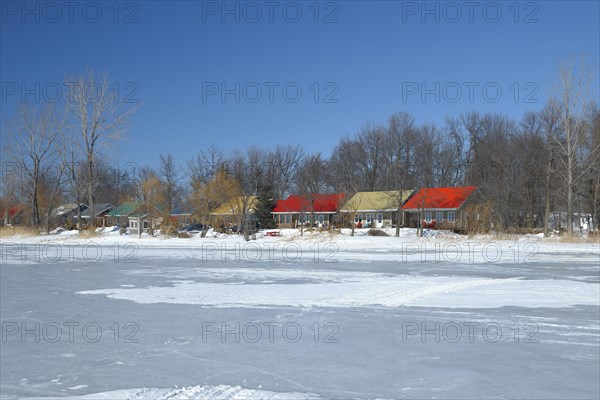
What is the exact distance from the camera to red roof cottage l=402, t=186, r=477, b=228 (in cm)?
5470

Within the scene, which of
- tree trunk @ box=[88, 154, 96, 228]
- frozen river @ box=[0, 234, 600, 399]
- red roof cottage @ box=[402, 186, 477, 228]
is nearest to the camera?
frozen river @ box=[0, 234, 600, 399]

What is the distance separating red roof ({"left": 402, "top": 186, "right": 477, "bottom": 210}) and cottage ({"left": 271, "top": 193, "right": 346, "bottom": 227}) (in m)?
8.78

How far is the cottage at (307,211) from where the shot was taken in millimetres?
62188

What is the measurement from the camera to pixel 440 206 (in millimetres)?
55906

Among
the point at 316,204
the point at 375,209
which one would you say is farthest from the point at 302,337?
the point at 316,204

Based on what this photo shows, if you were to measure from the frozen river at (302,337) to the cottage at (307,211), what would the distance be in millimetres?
48022

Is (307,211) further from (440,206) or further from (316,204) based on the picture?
(440,206)

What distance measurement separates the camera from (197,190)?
41.3 meters

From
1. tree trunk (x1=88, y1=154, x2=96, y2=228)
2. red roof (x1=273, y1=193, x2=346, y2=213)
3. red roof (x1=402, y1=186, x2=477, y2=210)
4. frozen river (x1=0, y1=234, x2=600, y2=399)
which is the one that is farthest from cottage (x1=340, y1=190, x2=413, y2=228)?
frozen river (x1=0, y1=234, x2=600, y2=399)

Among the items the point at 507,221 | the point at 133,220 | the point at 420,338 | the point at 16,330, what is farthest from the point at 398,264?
the point at 133,220

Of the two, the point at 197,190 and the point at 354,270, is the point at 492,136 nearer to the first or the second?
the point at 197,190

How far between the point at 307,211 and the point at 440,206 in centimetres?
1547

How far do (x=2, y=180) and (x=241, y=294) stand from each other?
1895 inches

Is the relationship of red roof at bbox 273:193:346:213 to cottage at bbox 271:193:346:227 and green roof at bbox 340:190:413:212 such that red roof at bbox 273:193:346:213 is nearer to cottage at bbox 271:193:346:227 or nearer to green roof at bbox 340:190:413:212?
cottage at bbox 271:193:346:227
